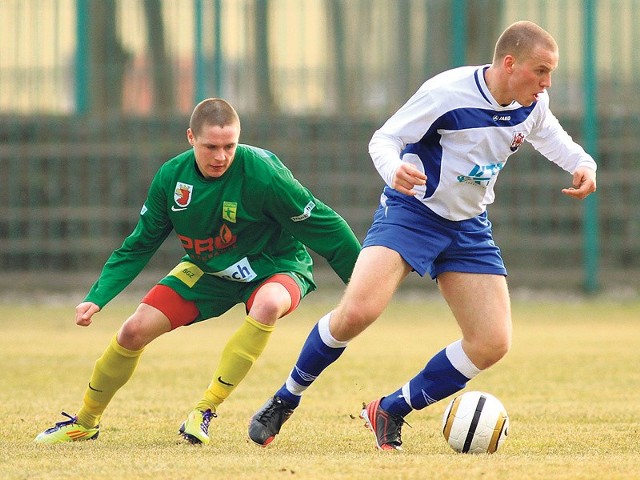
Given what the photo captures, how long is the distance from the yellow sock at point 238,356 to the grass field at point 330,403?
22 centimetres

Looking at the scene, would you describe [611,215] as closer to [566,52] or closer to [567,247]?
[567,247]

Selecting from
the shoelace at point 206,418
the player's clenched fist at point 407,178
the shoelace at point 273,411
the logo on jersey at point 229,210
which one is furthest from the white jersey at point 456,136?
the shoelace at point 206,418

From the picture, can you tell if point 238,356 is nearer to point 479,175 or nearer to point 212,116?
point 212,116

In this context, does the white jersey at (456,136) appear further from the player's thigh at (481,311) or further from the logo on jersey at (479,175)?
the player's thigh at (481,311)

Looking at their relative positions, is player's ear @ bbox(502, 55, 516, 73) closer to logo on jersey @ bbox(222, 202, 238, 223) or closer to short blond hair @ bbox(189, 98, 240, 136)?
short blond hair @ bbox(189, 98, 240, 136)

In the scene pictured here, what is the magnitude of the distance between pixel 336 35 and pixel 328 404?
9.59m

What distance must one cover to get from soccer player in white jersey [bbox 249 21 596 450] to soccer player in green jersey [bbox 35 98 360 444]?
11.6 inches

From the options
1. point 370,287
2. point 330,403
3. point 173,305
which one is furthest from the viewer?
point 330,403

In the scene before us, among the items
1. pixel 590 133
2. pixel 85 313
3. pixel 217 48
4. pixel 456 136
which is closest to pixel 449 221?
pixel 456 136

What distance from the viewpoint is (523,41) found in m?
5.23

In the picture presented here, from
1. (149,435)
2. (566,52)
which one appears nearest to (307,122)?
(566,52)

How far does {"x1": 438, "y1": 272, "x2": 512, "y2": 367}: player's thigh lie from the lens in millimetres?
5395

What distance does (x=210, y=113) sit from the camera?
18.3 ft

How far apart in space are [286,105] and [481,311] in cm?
1098
